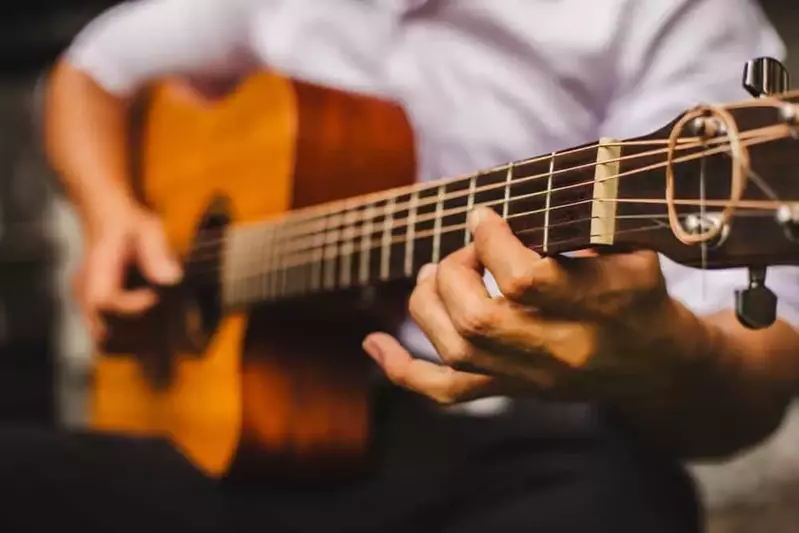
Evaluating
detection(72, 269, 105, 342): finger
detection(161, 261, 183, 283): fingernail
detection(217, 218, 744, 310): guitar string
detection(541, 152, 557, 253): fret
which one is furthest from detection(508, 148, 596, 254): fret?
detection(72, 269, 105, 342): finger

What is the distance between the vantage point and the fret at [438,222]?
488 mm

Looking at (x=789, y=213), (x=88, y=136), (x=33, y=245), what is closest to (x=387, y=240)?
(x=789, y=213)

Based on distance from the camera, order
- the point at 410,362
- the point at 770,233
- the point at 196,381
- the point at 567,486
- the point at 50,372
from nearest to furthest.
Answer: the point at 770,233, the point at 410,362, the point at 567,486, the point at 196,381, the point at 50,372

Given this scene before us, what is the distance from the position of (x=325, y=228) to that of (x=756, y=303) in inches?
10.9

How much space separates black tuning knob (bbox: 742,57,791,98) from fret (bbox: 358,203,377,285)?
0.23 meters

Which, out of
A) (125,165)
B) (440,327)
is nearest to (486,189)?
(440,327)

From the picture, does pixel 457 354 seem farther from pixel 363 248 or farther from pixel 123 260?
pixel 123 260

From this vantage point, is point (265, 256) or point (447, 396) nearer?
point (447, 396)

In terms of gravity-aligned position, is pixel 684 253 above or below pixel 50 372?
above

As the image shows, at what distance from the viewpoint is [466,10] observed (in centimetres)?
62

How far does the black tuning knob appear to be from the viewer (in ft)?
1.21

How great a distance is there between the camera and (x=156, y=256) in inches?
30.9

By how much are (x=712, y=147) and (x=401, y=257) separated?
192mm

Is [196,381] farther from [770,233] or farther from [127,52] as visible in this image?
[770,233]
